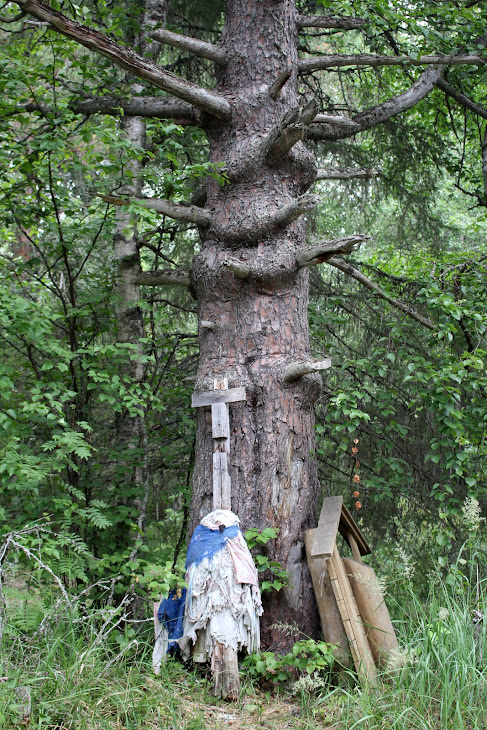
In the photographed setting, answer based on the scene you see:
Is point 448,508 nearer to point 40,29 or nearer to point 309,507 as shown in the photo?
point 309,507

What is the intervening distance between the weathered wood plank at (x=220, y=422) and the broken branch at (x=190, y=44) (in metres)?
2.64

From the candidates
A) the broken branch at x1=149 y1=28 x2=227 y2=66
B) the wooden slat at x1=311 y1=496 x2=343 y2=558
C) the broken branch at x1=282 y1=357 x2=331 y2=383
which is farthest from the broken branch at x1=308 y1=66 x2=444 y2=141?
the wooden slat at x1=311 y1=496 x2=343 y2=558

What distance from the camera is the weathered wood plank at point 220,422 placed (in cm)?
399

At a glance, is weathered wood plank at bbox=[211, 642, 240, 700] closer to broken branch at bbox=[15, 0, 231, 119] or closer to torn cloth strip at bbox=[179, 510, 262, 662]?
torn cloth strip at bbox=[179, 510, 262, 662]

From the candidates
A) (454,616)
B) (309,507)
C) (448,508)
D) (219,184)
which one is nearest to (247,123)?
(219,184)

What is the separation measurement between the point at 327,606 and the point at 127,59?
3798mm

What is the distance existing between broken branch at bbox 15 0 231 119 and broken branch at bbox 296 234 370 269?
125 cm

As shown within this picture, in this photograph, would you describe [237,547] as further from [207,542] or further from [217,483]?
[217,483]

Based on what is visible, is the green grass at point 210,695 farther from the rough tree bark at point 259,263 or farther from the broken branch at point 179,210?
the broken branch at point 179,210

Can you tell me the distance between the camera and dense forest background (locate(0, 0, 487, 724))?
4.17 meters

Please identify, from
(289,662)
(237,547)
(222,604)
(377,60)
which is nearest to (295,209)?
(377,60)

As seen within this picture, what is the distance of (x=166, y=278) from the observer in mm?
4805

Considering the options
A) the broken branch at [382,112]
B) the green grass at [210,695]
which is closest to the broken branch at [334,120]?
the broken branch at [382,112]

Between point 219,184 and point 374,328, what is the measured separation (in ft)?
7.16
